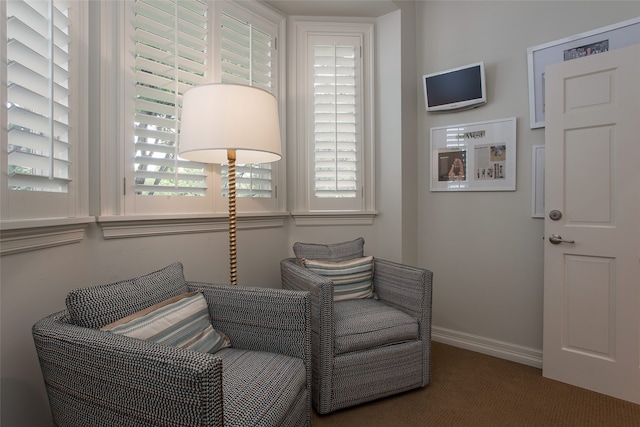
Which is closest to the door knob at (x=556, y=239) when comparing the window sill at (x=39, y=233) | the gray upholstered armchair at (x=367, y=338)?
the gray upholstered armchair at (x=367, y=338)

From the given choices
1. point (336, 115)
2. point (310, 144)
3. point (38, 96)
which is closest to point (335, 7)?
point (336, 115)

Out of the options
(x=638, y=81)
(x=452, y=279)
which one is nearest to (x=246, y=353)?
(x=452, y=279)

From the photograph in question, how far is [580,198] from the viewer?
6.47 ft

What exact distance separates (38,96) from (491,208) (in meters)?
2.60

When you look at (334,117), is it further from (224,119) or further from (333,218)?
(224,119)

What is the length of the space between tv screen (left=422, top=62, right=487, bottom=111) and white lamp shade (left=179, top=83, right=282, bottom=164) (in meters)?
1.51

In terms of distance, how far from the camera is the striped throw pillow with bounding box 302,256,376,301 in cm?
212

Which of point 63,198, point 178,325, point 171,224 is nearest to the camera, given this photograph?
point 178,325

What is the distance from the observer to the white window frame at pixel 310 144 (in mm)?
2629

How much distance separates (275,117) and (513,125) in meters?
1.65

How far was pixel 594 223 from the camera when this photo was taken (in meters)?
1.93

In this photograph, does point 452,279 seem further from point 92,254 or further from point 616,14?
point 92,254

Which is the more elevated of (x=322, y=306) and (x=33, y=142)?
(x=33, y=142)

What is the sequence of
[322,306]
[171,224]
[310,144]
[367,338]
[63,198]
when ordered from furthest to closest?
[310,144] < [171,224] < [367,338] < [322,306] < [63,198]
